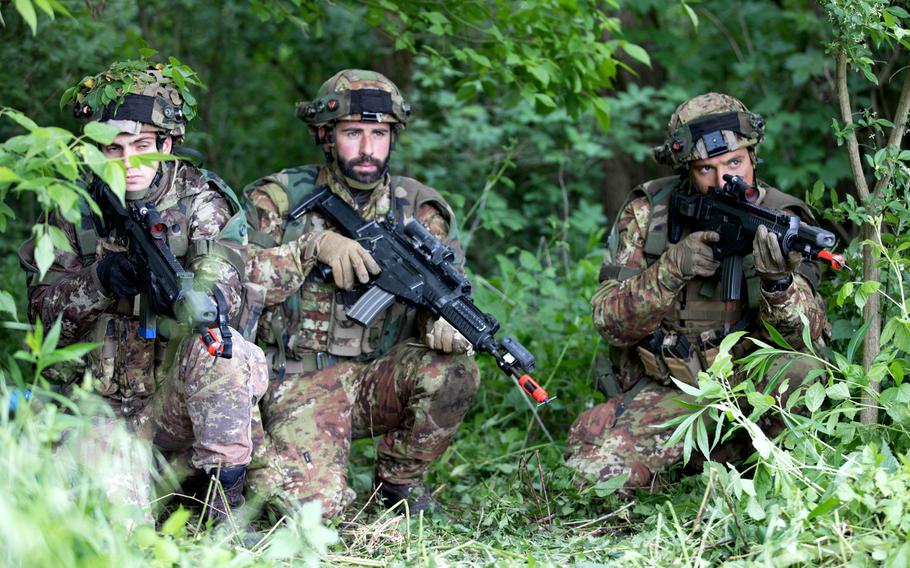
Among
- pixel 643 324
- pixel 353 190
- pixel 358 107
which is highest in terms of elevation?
pixel 358 107

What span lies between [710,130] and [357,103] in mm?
1576

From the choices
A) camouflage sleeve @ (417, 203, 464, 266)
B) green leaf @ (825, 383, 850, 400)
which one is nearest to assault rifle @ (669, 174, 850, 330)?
green leaf @ (825, 383, 850, 400)

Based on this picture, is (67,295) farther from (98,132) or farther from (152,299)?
(98,132)

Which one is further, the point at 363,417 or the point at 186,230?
the point at 363,417

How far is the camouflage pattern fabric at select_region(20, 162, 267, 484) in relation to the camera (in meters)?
3.85

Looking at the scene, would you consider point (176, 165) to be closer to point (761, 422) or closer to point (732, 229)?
point (732, 229)

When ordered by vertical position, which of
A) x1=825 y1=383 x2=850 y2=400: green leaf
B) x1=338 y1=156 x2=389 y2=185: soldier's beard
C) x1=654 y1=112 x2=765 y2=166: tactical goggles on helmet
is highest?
x1=654 y1=112 x2=765 y2=166: tactical goggles on helmet

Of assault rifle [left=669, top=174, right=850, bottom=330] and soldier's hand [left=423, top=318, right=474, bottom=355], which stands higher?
assault rifle [left=669, top=174, right=850, bottom=330]

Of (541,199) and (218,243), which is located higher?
(218,243)

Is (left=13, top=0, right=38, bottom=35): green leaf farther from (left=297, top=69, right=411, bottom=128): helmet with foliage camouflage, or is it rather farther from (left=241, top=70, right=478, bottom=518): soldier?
(left=297, top=69, right=411, bottom=128): helmet with foliage camouflage

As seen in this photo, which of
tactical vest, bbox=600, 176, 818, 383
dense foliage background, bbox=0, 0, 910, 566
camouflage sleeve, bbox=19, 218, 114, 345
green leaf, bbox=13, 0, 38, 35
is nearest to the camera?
green leaf, bbox=13, 0, 38, 35

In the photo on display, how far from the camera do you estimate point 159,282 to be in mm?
3703

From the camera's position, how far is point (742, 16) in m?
8.56

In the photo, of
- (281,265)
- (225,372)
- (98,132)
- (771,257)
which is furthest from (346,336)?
(98,132)
